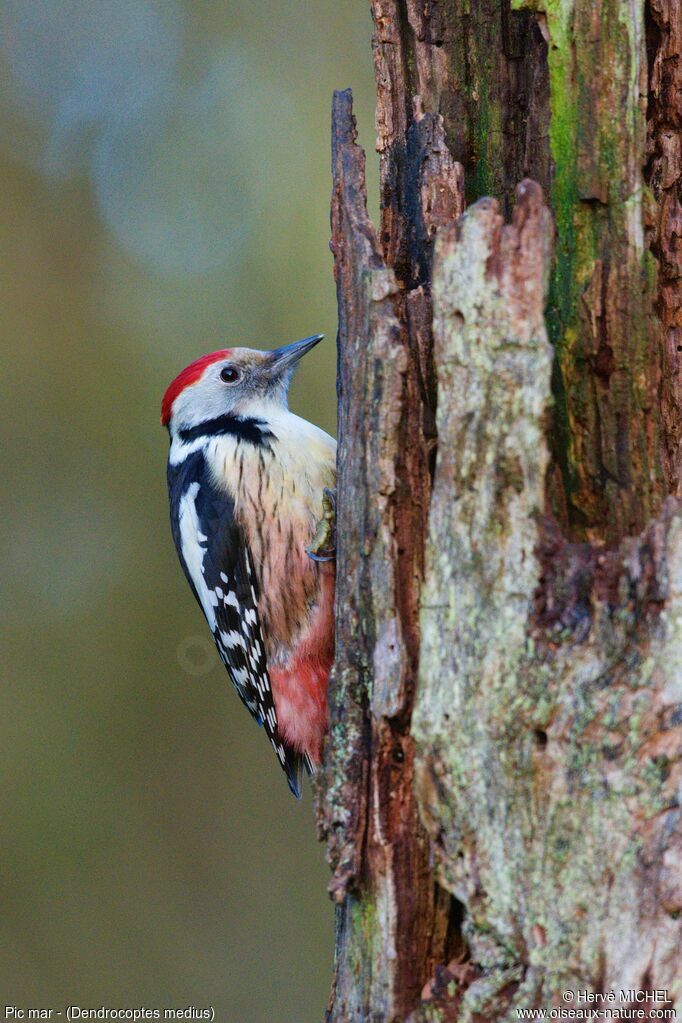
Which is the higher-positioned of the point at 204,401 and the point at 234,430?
the point at 204,401

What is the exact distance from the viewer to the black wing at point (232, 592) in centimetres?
348

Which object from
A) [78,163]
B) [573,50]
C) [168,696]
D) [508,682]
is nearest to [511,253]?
[573,50]

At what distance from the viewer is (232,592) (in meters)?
3.51

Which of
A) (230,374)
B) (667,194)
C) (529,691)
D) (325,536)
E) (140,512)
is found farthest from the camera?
(140,512)

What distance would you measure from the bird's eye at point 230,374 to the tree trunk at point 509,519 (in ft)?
4.91

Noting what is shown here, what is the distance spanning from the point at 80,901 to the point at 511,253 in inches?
199

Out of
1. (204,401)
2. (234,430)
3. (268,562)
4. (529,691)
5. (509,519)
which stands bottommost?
(529,691)

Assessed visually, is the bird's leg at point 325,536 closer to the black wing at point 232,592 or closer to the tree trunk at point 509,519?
the black wing at point 232,592

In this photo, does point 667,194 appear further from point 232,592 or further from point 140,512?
point 140,512

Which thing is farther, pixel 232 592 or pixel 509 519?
pixel 232 592

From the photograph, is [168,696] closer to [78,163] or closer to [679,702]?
[78,163]

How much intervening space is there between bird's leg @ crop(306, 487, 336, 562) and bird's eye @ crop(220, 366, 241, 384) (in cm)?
77

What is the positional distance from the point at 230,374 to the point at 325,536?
0.91m

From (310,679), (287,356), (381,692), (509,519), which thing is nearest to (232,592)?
(310,679)
